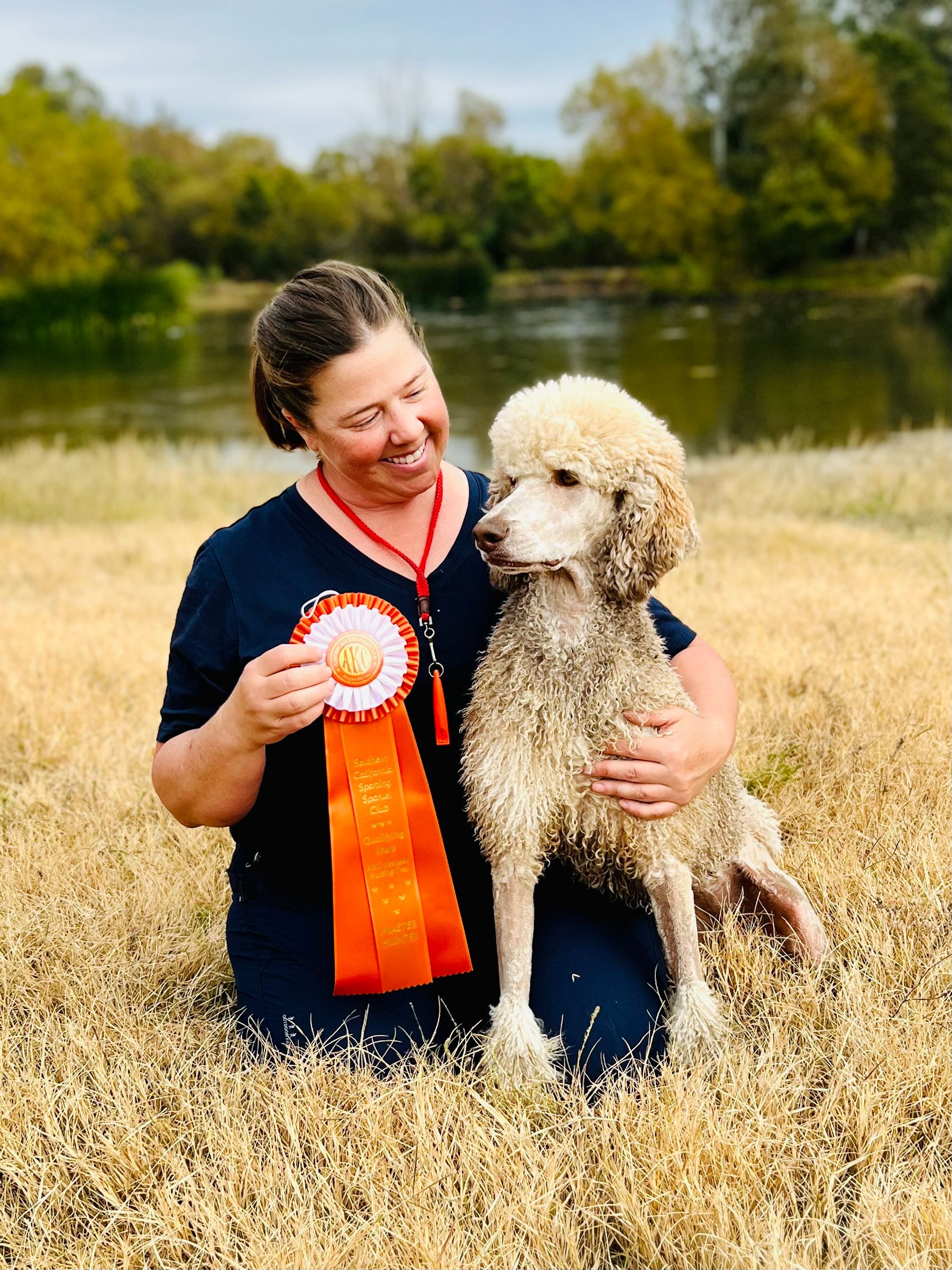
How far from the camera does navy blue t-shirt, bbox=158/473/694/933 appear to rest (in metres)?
2.37

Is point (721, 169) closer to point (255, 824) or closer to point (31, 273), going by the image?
point (31, 273)

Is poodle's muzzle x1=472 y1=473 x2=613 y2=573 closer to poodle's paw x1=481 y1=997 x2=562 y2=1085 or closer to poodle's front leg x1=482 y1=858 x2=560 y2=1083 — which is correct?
poodle's front leg x1=482 y1=858 x2=560 y2=1083

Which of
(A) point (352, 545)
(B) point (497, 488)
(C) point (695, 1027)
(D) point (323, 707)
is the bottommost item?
(C) point (695, 1027)

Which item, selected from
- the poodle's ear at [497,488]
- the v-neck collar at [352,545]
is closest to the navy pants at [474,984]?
the v-neck collar at [352,545]

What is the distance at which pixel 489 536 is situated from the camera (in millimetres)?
1994

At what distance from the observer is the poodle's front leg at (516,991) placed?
Answer: 216 centimetres

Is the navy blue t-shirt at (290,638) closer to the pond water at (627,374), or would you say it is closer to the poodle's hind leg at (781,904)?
the poodle's hind leg at (781,904)

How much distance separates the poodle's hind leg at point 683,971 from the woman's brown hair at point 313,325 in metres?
1.27

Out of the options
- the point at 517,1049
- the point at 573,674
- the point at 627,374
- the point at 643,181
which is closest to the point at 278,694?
the point at 573,674

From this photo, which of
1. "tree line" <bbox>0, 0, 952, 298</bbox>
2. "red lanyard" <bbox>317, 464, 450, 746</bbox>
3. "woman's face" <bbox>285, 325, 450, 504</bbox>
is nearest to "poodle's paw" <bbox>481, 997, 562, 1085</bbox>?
"red lanyard" <bbox>317, 464, 450, 746</bbox>

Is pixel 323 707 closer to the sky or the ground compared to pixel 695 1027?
closer to the sky

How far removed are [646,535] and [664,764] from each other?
1.53 feet

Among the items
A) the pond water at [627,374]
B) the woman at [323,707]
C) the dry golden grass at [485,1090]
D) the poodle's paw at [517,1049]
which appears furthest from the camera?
the pond water at [627,374]

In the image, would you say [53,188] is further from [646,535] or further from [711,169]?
[646,535]
